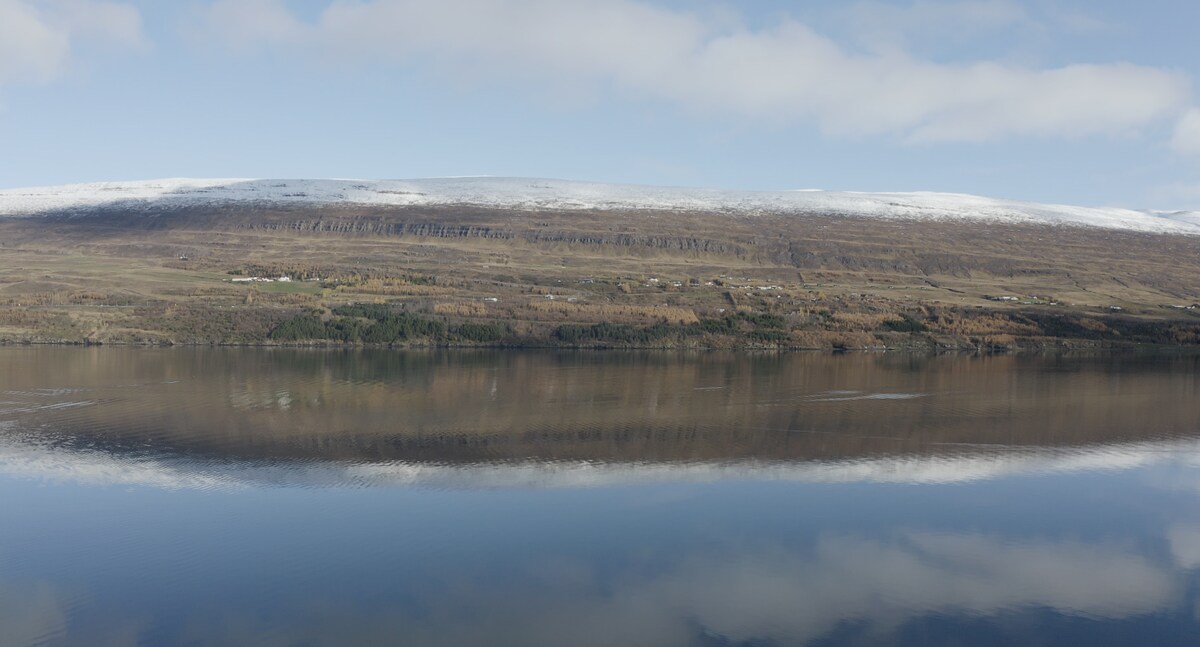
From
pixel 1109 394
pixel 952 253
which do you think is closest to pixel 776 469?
pixel 1109 394

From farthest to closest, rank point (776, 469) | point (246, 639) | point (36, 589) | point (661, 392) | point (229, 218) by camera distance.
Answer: point (229, 218)
point (661, 392)
point (776, 469)
point (36, 589)
point (246, 639)

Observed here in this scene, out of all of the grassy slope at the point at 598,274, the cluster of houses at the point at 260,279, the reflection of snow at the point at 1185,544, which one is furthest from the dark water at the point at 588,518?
the cluster of houses at the point at 260,279

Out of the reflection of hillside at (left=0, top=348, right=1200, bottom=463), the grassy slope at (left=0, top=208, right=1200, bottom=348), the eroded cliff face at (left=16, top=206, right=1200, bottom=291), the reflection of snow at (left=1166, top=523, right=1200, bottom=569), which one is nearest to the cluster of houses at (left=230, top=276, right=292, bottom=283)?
the grassy slope at (left=0, top=208, right=1200, bottom=348)

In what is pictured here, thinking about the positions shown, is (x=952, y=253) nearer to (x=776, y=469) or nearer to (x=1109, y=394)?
(x=1109, y=394)

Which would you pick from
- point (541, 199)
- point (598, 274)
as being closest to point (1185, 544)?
point (598, 274)

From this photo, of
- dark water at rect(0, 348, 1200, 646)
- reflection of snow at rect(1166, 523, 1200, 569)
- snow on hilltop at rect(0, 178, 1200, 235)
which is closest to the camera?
dark water at rect(0, 348, 1200, 646)

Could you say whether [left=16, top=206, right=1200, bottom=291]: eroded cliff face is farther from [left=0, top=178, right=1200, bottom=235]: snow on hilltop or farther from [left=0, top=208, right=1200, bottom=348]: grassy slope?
[left=0, top=178, right=1200, bottom=235]: snow on hilltop

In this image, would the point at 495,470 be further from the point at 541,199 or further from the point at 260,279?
the point at 541,199
